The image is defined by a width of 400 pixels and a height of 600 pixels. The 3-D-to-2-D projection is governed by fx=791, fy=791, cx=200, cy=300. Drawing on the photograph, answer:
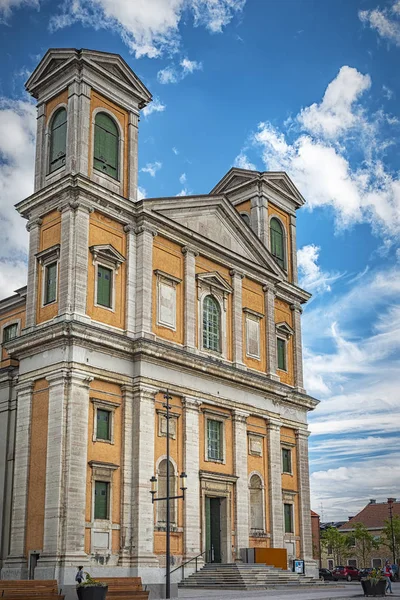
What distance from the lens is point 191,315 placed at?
37062mm

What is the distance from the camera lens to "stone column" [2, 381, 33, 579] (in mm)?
30344

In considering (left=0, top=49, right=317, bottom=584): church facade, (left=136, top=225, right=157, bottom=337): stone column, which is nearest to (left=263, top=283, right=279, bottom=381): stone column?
(left=0, top=49, right=317, bottom=584): church facade

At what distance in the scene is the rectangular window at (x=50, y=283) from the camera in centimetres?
3312

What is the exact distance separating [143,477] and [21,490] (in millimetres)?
4864

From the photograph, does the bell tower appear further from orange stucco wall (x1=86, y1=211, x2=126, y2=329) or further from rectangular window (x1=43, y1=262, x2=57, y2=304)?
rectangular window (x1=43, y1=262, x2=57, y2=304)

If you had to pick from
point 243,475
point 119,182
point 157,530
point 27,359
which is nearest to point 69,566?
point 157,530

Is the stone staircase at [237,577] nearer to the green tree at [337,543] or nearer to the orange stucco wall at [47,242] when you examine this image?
the orange stucco wall at [47,242]

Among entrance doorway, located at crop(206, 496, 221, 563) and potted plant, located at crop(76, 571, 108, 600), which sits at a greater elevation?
entrance doorway, located at crop(206, 496, 221, 563)

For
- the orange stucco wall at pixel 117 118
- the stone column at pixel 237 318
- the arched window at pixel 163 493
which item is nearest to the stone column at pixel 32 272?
the orange stucco wall at pixel 117 118

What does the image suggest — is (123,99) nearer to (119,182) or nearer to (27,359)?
(119,182)

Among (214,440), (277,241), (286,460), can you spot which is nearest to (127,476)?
(214,440)

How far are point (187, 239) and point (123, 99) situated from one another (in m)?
7.25

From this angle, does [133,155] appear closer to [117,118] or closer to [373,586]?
[117,118]

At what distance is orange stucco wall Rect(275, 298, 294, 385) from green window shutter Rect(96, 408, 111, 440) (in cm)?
1445
